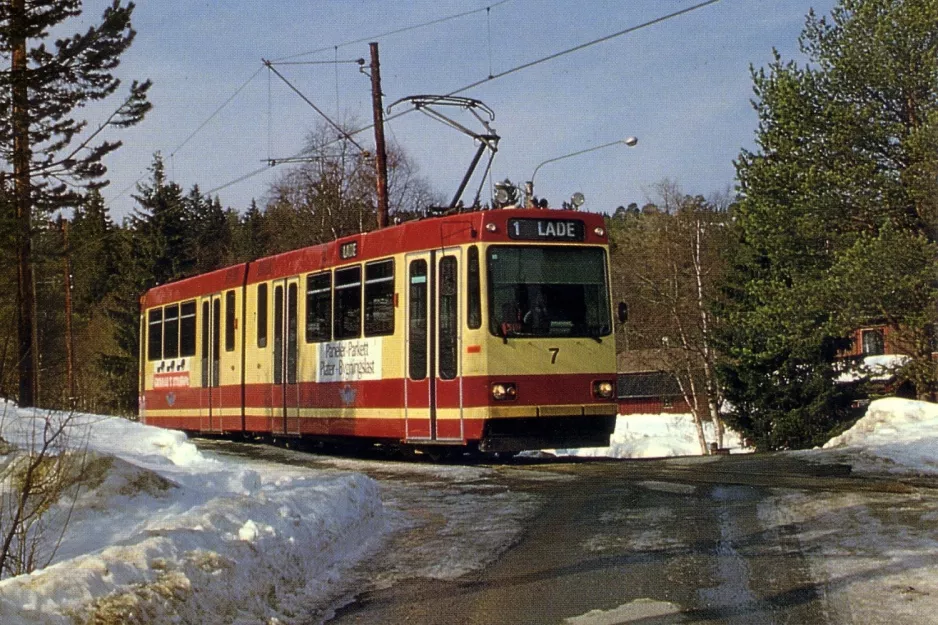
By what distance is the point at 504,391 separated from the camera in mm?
15398

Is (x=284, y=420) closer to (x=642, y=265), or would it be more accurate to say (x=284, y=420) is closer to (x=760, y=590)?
(x=760, y=590)

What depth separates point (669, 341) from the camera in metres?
48.8

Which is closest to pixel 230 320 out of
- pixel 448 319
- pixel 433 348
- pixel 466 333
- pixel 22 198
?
pixel 22 198

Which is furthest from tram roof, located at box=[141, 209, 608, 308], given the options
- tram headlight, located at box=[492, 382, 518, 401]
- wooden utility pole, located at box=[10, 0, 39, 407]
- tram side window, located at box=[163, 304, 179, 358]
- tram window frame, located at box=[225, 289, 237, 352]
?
tram side window, located at box=[163, 304, 179, 358]

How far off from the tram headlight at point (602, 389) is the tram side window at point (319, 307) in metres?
4.64

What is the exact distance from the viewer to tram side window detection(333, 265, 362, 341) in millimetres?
17703

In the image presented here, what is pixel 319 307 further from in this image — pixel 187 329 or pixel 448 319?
pixel 187 329

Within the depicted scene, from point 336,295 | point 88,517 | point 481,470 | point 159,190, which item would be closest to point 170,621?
point 88,517

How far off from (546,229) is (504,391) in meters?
2.25

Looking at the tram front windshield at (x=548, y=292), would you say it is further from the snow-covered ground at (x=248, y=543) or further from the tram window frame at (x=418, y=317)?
the snow-covered ground at (x=248, y=543)

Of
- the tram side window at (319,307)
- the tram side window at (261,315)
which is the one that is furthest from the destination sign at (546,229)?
the tram side window at (261,315)

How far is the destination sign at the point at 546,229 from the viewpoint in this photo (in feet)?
51.3

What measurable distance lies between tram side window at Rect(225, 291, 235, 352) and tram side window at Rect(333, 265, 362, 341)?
4.42 meters

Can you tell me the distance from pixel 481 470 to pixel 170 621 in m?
8.75
